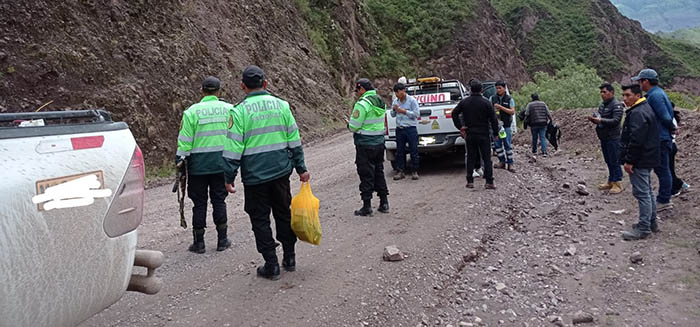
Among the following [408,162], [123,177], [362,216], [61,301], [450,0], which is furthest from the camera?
[450,0]

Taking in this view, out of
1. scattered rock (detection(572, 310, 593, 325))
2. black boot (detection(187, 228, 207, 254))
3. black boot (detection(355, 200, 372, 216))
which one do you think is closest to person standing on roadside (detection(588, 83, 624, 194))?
black boot (detection(355, 200, 372, 216))

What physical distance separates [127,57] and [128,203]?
12.8 meters

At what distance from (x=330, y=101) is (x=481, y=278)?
840 inches

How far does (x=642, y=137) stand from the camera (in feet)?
20.4

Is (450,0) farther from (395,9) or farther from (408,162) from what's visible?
(408,162)

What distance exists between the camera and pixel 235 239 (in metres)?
6.75

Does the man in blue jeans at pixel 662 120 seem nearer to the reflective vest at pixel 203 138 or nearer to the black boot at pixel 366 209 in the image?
the black boot at pixel 366 209

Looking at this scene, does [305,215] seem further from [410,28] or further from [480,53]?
[480,53]

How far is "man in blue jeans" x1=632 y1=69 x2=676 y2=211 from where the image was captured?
6.79 m

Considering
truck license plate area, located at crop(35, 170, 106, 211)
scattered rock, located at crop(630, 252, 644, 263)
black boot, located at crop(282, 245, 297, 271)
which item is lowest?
scattered rock, located at crop(630, 252, 644, 263)

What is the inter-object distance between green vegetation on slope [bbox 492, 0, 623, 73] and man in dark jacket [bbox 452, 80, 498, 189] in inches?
2167

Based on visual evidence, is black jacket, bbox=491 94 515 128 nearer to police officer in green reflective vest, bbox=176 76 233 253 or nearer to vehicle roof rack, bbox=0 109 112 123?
police officer in green reflective vest, bbox=176 76 233 253

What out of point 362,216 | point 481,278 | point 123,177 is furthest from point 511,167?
point 123,177

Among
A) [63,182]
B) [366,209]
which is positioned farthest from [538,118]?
[63,182]
